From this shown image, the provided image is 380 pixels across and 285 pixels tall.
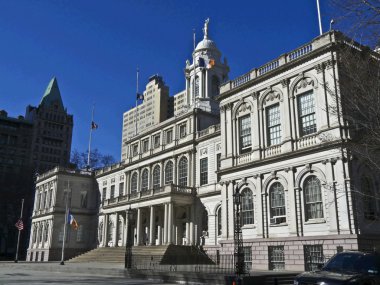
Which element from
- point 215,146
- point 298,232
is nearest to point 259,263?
point 298,232

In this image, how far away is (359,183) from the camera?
2475cm

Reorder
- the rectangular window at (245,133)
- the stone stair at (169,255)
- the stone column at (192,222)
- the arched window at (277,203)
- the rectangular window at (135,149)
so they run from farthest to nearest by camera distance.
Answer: the rectangular window at (135,149) → the stone column at (192,222) → the stone stair at (169,255) → the rectangular window at (245,133) → the arched window at (277,203)

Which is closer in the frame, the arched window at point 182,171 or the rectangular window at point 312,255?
the rectangular window at point 312,255

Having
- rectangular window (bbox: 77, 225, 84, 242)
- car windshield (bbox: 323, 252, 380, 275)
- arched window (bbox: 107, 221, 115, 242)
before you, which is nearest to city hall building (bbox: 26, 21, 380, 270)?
car windshield (bbox: 323, 252, 380, 275)

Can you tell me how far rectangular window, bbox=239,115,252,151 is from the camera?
1254 inches

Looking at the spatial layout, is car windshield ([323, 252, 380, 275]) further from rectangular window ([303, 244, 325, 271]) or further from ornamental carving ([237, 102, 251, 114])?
ornamental carving ([237, 102, 251, 114])

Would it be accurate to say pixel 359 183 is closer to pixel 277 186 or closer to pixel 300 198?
pixel 300 198

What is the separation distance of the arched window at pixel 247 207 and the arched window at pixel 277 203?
200cm

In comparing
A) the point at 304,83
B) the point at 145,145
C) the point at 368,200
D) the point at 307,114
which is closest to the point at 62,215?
the point at 145,145

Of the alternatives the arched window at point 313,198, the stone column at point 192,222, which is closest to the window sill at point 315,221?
the arched window at point 313,198

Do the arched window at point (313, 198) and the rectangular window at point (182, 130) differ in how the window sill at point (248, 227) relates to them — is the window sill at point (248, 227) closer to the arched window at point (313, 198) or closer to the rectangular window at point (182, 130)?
the arched window at point (313, 198)

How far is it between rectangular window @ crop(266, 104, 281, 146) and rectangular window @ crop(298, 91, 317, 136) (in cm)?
193

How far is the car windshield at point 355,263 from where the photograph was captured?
39.5 feet

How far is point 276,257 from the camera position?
27.5 metres
